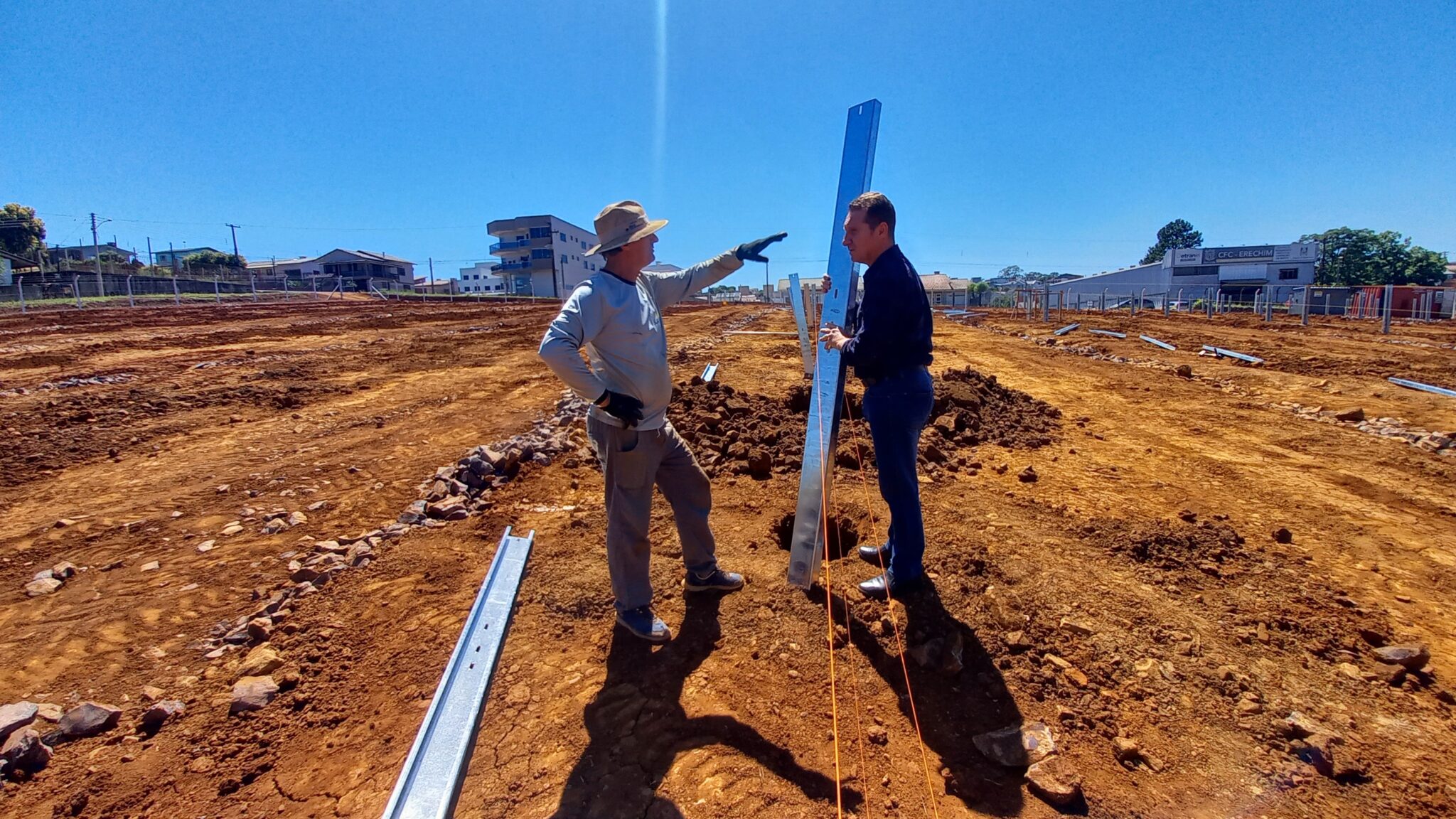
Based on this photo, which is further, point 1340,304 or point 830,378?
point 1340,304

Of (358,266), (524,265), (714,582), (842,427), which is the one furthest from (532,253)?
(714,582)

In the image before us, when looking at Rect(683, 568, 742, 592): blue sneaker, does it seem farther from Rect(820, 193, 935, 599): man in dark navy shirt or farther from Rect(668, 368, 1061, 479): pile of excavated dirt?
Rect(668, 368, 1061, 479): pile of excavated dirt

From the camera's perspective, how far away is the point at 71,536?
13.5ft

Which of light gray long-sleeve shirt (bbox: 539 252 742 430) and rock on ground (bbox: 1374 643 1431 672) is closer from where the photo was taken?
light gray long-sleeve shirt (bbox: 539 252 742 430)

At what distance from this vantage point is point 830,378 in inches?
126

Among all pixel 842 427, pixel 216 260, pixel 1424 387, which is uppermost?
Result: pixel 216 260

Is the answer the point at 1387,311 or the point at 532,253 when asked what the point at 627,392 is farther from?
the point at 532,253

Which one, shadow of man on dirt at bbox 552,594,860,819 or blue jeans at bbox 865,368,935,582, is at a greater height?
blue jeans at bbox 865,368,935,582

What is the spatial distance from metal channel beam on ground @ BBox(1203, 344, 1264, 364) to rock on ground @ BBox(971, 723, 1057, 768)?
12.9 meters

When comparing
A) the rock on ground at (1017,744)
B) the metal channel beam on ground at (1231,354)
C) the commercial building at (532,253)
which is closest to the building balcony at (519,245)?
the commercial building at (532,253)

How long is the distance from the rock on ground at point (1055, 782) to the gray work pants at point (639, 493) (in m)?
1.56

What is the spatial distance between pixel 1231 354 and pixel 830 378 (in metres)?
13.4

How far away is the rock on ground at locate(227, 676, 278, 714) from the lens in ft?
8.17

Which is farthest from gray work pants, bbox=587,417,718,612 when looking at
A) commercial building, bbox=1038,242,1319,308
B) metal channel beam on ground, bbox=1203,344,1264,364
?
commercial building, bbox=1038,242,1319,308
